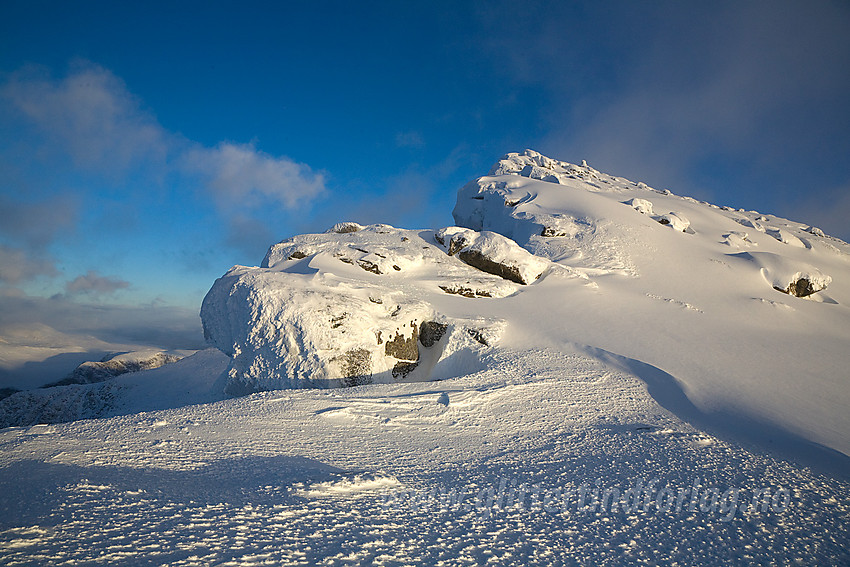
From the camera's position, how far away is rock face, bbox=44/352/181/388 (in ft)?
89.8

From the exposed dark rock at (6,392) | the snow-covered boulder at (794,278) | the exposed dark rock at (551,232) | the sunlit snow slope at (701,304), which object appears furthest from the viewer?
the exposed dark rock at (551,232)

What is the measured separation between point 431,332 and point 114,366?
92.9 ft

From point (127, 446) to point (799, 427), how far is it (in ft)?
42.1

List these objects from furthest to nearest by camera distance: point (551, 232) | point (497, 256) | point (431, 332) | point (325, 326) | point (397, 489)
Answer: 1. point (551, 232)
2. point (497, 256)
3. point (431, 332)
4. point (325, 326)
5. point (397, 489)

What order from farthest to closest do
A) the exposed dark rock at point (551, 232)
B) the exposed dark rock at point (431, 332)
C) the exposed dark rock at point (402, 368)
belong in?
the exposed dark rock at point (551, 232) < the exposed dark rock at point (431, 332) < the exposed dark rock at point (402, 368)

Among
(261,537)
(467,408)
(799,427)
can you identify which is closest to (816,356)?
(799,427)

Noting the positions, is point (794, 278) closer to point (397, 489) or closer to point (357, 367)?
point (357, 367)

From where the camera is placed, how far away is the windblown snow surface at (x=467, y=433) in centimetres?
403

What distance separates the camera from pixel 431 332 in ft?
46.6

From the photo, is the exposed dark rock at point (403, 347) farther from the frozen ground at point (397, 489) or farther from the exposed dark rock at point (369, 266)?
the exposed dark rock at point (369, 266)

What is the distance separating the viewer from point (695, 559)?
4195mm

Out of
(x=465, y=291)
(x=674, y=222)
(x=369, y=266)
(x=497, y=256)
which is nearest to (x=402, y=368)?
(x=465, y=291)

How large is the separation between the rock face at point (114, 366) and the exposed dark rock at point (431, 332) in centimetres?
2244

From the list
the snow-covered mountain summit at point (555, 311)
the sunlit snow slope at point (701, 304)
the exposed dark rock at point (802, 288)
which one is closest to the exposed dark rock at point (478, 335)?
the snow-covered mountain summit at point (555, 311)
